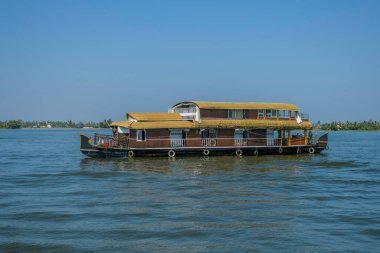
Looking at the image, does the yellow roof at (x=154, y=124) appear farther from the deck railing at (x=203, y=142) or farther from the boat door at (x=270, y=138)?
the boat door at (x=270, y=138)

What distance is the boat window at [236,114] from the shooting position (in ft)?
121

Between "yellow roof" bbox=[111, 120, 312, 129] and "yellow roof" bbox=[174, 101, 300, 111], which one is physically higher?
"yellow roof" bbox=[174, 101, 300, 111]

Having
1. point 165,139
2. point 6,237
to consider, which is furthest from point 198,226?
point 165,139

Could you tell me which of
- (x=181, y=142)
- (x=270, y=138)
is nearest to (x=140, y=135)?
(x=181, y=142)

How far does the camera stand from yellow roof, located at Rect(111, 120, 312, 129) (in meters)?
34.1

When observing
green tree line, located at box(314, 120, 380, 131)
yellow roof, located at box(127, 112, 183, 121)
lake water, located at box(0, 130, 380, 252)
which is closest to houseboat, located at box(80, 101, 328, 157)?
yellow roof, located at box(127, 112, 183, 121)

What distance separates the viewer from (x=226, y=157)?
36062 mm

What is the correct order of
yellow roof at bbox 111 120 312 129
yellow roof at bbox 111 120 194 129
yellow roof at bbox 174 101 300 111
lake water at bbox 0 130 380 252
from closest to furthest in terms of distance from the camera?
lake water at bbox 0 130 380 252
yellow roof at bbox 111 120 194 129
yellow roof at bbox 111 120 312 129
yellow roof at bbox 174 101 300 111

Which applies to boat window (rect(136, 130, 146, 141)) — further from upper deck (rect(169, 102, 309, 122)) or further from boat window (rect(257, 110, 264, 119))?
boat window (rect(257, 110, 264, 119))

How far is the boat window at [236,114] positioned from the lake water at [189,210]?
28.0 ft

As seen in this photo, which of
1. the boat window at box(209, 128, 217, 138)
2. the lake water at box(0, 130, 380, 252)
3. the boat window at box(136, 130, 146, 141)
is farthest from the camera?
the boat window at box(209, 128, 217, 138)

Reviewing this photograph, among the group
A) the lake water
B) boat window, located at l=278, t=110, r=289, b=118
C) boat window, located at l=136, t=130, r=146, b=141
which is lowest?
the lake water

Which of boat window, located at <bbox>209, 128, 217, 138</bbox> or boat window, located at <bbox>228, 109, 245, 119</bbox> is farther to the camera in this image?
boat window, located at <bbox>228, 109, 245, 119</bbox>

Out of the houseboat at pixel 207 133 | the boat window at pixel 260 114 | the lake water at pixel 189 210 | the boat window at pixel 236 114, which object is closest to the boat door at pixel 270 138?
the houseboat at pixel 207 133
